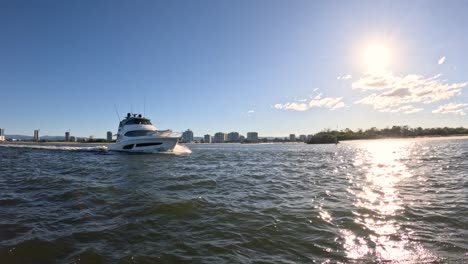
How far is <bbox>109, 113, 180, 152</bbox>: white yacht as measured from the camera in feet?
113

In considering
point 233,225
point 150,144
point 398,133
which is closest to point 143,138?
point 150,144

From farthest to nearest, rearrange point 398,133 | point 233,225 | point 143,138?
point 398,133 < point 143,138 < point 233,225

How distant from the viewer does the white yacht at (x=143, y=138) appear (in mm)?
34406

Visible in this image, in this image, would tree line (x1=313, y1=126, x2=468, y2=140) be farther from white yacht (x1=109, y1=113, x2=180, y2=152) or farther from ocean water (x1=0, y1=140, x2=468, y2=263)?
ocean water (x1=0, y1=140, x2=468, y2=263)

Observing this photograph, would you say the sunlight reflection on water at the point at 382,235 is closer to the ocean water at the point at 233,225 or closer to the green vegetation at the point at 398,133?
the ocean water at the point at 233,225

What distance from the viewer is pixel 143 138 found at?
3416 cm

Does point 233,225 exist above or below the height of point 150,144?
below

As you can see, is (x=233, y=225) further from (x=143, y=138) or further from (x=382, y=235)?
(x=143, y=138)

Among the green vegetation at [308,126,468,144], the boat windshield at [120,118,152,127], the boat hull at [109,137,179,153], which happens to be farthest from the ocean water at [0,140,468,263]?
the green vegetation at [308,126,468,144]

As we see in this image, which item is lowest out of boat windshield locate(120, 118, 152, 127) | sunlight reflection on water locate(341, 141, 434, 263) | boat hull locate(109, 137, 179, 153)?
sunlight reflection on water locate(341, 141, 434, 263)

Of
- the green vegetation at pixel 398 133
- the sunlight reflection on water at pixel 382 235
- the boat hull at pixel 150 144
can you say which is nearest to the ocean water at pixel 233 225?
the sunlight reflection on water at pixel 382 235

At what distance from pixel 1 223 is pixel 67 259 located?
328 cm

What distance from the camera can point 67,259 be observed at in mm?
4480

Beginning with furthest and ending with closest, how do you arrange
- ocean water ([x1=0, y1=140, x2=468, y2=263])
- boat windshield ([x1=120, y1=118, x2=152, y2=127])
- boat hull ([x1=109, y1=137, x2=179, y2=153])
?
boat windshield ([x1=120, y1=118, x2=152, y2=127]) → boat hull ([x1=109, y1=137, x2=179, y2=153]) → ocean water ([x1=0, y1=140, x2=468, y2=263])
